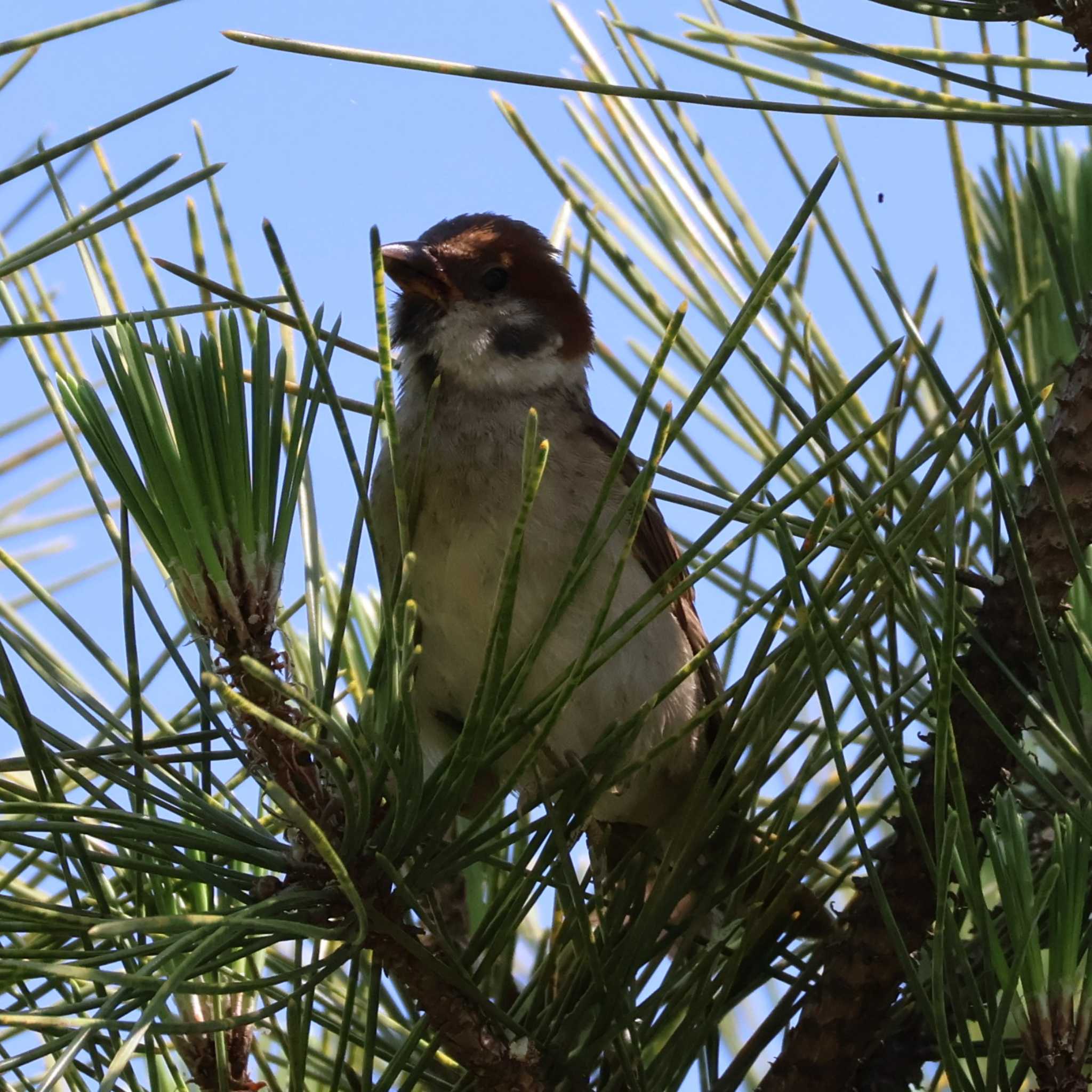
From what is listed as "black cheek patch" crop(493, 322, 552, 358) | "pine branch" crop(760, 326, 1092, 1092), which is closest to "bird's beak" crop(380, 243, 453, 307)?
"black cheek patch" crop(493, 322, 552, 358)

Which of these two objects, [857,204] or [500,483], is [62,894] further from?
[857,204]

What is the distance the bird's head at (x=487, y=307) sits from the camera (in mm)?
2215

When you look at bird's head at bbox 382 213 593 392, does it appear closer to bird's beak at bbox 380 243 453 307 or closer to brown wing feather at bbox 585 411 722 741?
bird's beak at bbox 380 243 453 307

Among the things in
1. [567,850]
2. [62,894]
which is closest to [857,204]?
[567,850]

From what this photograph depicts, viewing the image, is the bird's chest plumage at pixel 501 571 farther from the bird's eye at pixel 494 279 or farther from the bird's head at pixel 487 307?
the bird's eye at pixel 494 279

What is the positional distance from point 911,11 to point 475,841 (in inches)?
28.7

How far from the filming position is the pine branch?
1201mm

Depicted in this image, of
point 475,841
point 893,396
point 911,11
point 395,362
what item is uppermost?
point 395,362

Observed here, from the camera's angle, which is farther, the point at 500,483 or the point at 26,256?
the point at 500,483

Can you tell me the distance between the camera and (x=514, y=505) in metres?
1.81

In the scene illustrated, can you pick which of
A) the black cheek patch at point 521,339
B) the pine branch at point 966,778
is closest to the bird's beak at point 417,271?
the black cheek patch at point 521,339

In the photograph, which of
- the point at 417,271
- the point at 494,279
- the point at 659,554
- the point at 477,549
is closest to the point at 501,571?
the point at 477,549

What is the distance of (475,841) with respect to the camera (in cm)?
105

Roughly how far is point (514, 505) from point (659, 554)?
449 mm
